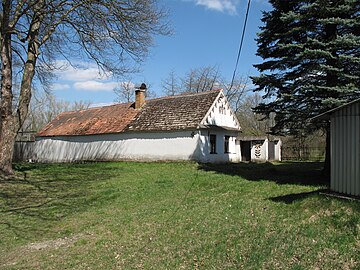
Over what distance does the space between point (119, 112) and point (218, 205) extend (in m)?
21.0

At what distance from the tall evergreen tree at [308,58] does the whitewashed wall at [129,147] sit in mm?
9177

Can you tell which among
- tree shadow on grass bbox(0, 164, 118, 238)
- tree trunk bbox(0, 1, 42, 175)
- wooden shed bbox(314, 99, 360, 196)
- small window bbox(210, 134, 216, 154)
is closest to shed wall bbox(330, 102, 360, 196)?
wooden shed bbox(314, 99, 360, 196)

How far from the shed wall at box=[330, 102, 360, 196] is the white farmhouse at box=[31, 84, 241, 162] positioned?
13896 millimetres

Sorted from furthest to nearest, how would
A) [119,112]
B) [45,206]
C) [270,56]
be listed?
[119,112]
[270,56]
[45,206]

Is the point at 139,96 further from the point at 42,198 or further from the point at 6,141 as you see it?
the point at 42,198

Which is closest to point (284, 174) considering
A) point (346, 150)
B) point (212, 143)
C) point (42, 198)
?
point (346, 150)

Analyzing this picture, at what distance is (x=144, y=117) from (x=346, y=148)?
19790 mm

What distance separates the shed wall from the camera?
7.45m

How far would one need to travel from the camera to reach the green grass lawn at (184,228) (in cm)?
567

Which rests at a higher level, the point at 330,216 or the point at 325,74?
the point at 325,74

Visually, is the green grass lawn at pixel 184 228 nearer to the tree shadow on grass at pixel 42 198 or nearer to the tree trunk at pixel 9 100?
the tree shadow on grass at pixel 42 198

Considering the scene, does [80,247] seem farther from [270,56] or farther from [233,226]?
[270,56]

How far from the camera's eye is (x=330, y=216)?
678cm

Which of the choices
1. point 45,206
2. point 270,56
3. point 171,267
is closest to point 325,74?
point 270,56
